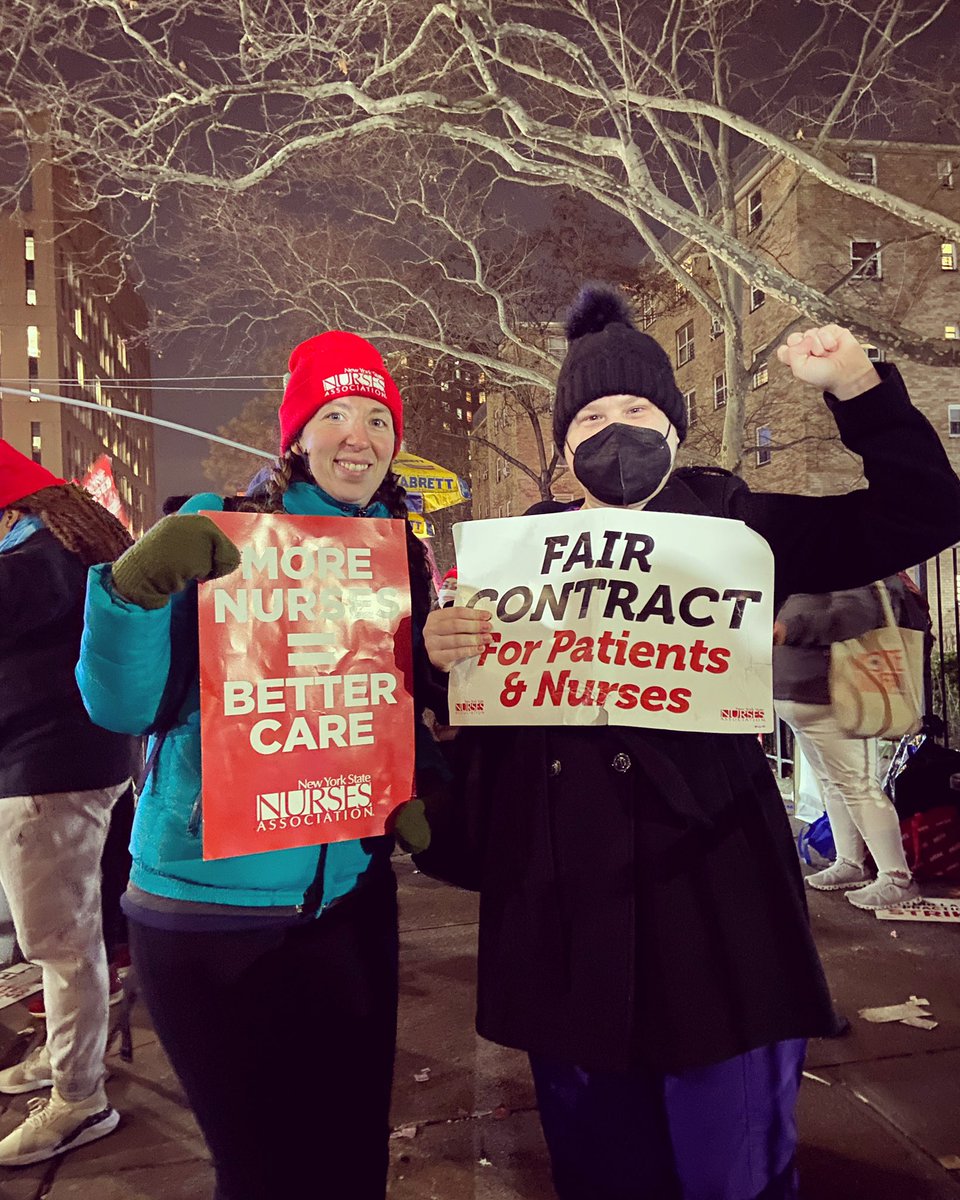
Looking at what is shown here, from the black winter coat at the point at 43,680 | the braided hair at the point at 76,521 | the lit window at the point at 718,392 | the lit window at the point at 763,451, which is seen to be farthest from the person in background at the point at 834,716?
the lit window at the point at 718,392

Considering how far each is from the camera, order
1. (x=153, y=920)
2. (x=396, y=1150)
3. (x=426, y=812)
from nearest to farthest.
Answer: (x=153, y=920) → (x=426, y=812) → (x=396, y=1150)

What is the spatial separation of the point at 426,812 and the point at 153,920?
61cm

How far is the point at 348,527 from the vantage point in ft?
6.68

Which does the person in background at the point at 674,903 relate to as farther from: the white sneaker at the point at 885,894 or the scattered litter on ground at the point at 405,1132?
the white sneaker at the point at 885,894

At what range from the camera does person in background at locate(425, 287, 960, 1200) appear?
1.67 metres

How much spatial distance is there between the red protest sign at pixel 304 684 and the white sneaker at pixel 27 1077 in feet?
8.58

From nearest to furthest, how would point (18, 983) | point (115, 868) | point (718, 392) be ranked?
point (115, 868)
point (18, 983)
point (718, 392)

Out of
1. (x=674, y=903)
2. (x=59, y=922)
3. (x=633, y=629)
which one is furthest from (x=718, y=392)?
(x=674, y=903)

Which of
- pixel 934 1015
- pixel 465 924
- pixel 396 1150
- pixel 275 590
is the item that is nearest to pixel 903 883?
pixel 934 1015

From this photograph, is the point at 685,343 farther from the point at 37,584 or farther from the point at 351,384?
the point at 351,384

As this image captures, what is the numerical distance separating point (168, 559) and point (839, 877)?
18.4ft

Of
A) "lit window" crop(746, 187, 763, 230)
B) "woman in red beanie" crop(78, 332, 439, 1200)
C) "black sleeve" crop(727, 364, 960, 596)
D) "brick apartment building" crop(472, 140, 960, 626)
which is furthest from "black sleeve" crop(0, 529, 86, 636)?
"lit window" crop(746, 187, 763, 230)

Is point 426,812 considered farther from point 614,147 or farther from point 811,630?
point 614,147

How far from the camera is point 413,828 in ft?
6.29
